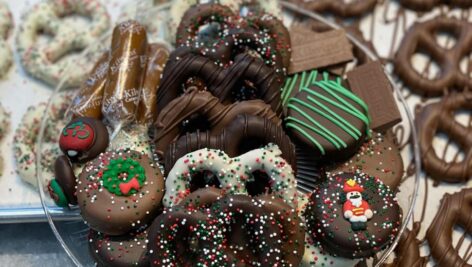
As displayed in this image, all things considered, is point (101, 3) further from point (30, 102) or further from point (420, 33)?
point (420, 33)

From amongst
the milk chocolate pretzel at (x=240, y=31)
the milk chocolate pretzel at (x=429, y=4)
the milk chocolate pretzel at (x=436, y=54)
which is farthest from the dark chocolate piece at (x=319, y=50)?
the milk chocolate pretzel at (x=429, y=4)

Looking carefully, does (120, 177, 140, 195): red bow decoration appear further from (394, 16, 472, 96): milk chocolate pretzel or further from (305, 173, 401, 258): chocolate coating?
(394, 16, 472, 96): milk chocolate pretzel

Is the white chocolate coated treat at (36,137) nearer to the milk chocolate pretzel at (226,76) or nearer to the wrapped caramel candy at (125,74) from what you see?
the wrapped caramel candy at (125,74)

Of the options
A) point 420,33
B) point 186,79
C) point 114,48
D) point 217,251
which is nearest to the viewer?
point 217,251

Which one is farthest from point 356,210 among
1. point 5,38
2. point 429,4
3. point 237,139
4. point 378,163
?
point 5,38

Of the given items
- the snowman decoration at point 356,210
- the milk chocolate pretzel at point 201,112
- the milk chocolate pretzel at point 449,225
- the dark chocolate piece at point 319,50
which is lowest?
the milk chocolate pretzel at point 449,225

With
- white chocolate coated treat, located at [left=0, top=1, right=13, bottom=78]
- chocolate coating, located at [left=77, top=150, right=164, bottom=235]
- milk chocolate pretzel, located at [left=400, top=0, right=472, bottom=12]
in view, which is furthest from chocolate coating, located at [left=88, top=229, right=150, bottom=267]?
milk chocolate pretzel, located at [left=400, top=0, right=472, bottom=12]

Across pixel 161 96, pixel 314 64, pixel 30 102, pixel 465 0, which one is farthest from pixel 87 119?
pixel 465 0

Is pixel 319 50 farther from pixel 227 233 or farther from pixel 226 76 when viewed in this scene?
pixel 227 233
